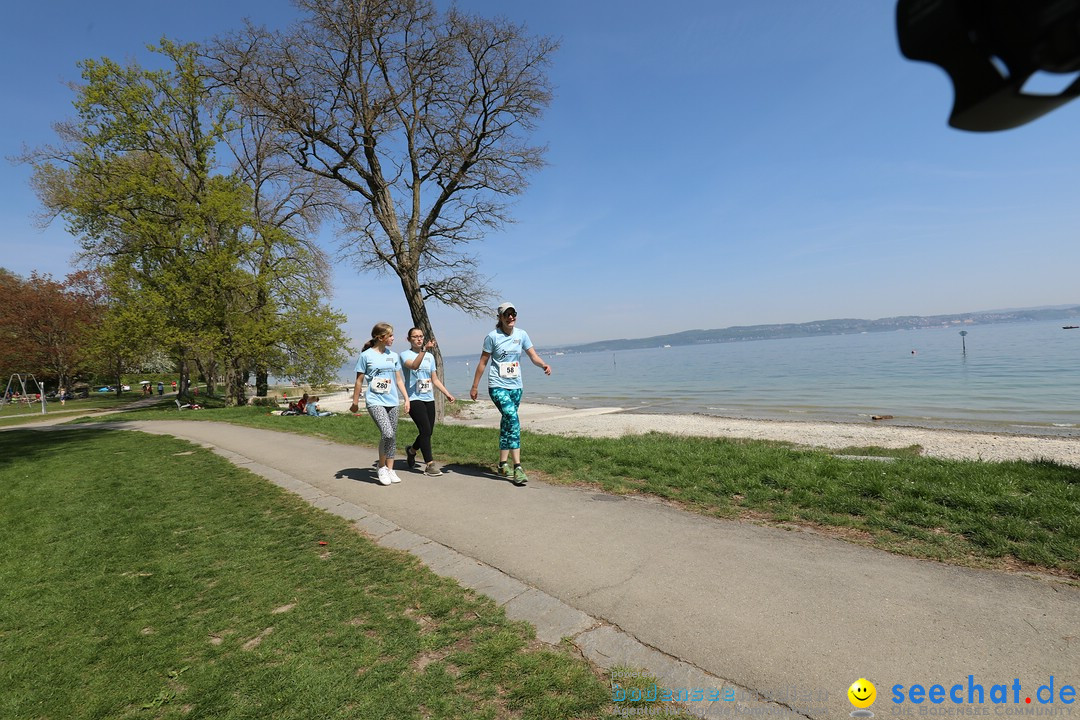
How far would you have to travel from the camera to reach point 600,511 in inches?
201

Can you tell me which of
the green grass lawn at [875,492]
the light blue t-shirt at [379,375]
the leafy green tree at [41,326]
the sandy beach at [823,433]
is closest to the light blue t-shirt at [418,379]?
the light blue t-shirt at [379,375]

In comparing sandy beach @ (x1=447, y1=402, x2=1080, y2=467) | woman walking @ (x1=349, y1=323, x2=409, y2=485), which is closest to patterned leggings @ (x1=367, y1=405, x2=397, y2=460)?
woman walking @ (x1=349, y1=323, x2=409, y2=485)

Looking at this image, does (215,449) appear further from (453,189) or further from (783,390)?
(783,390)

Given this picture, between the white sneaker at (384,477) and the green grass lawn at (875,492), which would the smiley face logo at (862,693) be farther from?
the white sneaker at (384,477)

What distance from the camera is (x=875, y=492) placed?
4895mm

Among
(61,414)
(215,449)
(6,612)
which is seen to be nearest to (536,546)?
(6,612)

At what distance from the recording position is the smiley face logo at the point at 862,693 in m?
2.21

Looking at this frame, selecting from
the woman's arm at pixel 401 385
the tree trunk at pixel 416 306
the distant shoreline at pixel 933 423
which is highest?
the tree trunk at pixel 416 306

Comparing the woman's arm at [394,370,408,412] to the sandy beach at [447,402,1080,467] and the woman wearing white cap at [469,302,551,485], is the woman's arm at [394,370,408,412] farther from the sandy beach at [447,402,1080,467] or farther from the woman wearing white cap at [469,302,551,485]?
the sandy beach at [447,402,1080,467]

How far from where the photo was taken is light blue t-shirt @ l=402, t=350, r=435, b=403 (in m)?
7.02

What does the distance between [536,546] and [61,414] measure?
107ft

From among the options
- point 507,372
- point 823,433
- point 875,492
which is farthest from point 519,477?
point 823,433

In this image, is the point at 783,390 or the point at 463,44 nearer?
the point at 463,44

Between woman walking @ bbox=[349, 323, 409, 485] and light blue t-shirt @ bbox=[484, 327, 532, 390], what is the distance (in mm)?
1362
